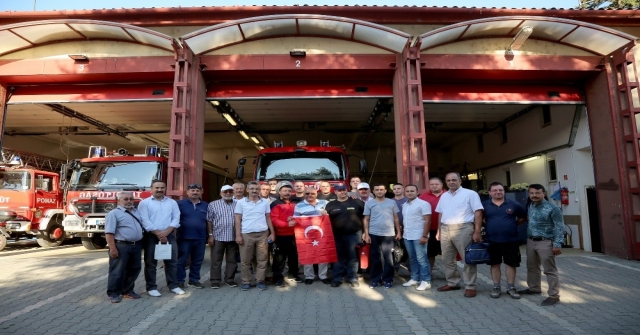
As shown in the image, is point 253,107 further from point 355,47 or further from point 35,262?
point 35,262

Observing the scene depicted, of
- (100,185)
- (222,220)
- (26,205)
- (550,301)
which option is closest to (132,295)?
(222,220)

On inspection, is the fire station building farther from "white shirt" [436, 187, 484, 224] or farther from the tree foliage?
the tree foliage

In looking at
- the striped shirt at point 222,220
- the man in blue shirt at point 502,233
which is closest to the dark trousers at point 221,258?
the striped shirt at point 222,220

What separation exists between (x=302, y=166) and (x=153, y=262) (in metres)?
3.62

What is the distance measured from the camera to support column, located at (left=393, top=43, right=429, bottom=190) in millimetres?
7129

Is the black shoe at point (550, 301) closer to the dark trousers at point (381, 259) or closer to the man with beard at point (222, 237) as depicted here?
the dark trousers at point (381, 259)

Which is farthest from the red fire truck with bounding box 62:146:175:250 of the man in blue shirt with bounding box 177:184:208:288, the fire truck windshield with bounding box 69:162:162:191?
the man in blue shirt with bounding box 177:184:208:288

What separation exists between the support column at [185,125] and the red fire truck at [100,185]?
1608 millimetres

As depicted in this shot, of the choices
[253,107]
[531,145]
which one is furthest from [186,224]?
[531,145]

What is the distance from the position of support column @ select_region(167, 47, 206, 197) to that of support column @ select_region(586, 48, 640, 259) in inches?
352

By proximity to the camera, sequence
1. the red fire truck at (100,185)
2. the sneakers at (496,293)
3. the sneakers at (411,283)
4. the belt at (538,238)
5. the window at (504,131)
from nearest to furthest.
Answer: the belt at (538,238) < the sneakers at (496,293) < the sneakers at (411,283) < the red fire truck at (100,185) < the window at (504,131)

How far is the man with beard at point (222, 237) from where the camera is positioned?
540 cm

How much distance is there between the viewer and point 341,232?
5.46 metres

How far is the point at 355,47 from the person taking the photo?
8.12 meters
